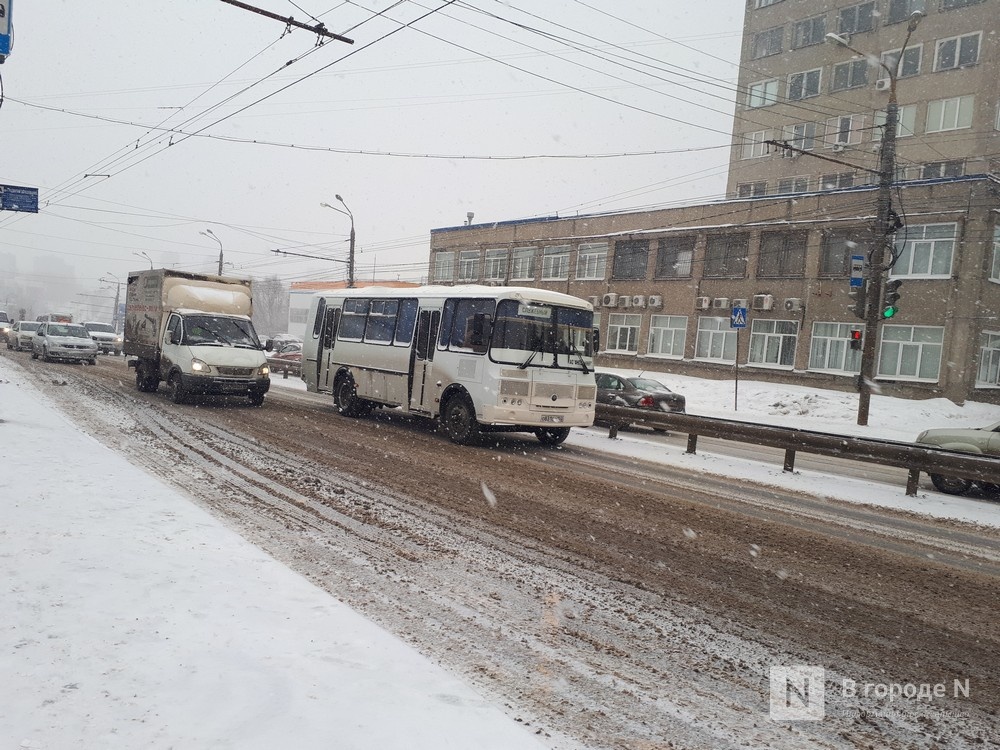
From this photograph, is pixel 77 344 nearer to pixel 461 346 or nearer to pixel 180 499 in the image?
pixel 461 346

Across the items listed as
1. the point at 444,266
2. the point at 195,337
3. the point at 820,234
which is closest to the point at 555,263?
the point at 444,266

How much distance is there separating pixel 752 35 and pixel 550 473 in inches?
1807

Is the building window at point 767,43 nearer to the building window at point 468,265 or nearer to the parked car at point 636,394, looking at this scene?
the building window at point 468,265

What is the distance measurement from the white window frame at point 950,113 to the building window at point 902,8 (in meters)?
5.48

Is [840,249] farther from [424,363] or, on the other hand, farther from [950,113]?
[424,363]

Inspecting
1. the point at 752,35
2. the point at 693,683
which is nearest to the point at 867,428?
the point at 693,683

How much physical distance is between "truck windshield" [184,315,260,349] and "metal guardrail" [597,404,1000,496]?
32.0 feet

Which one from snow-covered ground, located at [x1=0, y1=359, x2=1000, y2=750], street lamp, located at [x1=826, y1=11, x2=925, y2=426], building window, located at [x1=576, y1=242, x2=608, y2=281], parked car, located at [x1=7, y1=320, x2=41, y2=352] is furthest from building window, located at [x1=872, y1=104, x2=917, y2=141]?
parked car, located at [x1=7, y1=320, x2=41, y2=352]

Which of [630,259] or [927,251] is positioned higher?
[630,259]

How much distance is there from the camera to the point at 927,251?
2867 cm

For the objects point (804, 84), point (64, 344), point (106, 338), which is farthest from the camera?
point (804, 84)

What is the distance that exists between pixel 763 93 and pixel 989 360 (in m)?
24.3

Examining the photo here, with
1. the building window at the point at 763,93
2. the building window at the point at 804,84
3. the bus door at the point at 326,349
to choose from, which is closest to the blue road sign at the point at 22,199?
the bus door at the point at 326,349

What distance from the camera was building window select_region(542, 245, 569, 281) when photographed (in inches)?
1689
